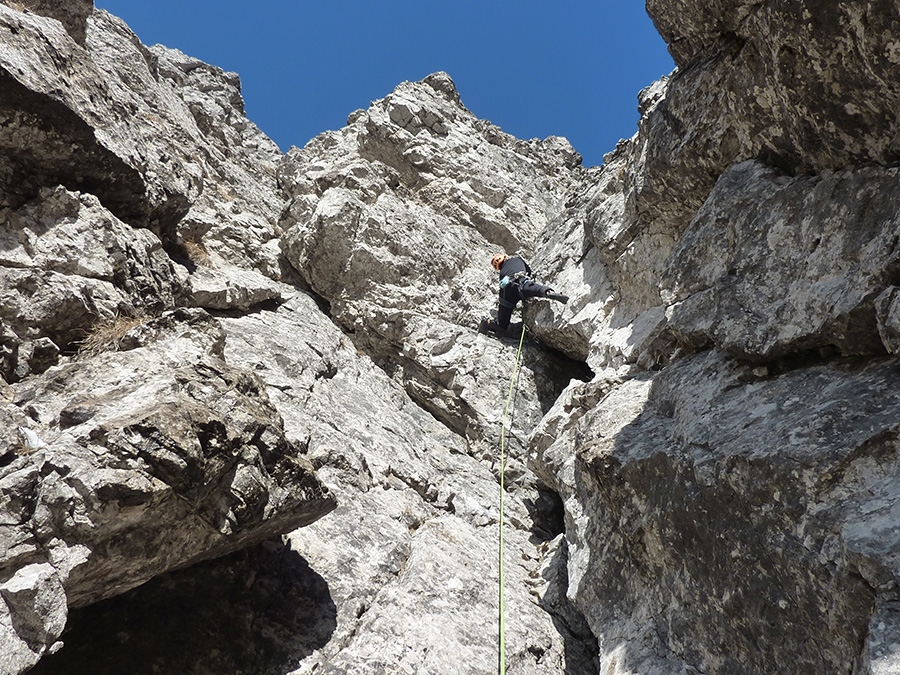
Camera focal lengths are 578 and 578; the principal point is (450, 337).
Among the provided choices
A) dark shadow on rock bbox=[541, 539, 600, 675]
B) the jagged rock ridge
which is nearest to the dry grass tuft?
the jagged rock ridge

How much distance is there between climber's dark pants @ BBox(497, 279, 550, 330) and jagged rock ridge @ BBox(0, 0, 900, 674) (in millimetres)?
579

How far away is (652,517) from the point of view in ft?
20.1

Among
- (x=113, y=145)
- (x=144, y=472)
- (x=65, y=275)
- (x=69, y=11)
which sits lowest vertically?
(x=144, y=472)

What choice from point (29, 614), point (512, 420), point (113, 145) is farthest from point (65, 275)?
point (512, 420)

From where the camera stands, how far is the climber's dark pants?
1189 cm

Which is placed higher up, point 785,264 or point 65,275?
point 785,264

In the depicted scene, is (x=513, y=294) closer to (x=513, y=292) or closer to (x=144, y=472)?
(x=513, y=292)

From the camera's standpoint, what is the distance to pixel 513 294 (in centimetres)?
1239

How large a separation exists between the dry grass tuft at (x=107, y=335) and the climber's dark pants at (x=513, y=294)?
→ 7270 mm

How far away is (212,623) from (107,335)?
3.46 m

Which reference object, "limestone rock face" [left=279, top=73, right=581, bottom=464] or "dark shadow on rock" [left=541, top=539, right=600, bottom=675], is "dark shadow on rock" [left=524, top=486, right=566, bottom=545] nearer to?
"dark shadow on rock" [left=541, top=539, right=600, bottom=675]

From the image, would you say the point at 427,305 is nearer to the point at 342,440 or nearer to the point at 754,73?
the point at 342,440

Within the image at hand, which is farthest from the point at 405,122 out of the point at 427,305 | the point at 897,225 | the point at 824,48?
the point at 897,225

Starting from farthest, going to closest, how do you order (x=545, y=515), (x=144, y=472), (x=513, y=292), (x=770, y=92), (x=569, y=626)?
(x=513, y=292) < (x=545, y=515) < (x=569, y=626) < (x=770, y=92) < (x=144, y=472)
